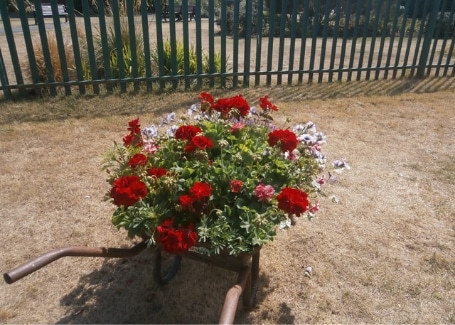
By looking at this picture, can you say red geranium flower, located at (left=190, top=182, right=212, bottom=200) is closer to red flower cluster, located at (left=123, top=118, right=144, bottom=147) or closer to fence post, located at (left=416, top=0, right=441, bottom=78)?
red flower cluster, located at (left=123, top=118, right=144, bottom=147)

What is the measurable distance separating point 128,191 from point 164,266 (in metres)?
0.95

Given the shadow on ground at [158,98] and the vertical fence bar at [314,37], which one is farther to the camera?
the vertical fence bar at [314,37]

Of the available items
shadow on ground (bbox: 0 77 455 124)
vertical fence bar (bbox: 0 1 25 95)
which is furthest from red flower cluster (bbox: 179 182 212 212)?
vertical fence bar (bbox: 0 1 25 95)

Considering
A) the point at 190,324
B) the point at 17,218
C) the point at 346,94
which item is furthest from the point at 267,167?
the point at 346,94

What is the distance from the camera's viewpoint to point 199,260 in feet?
6.19

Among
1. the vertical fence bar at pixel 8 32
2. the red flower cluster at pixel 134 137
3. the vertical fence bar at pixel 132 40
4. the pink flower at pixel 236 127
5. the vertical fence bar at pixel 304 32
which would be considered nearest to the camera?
the red flower cluster at pixel 134 137

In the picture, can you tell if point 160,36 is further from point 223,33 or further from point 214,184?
point 214,184

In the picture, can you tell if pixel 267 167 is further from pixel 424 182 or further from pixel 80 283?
pixel 424 182

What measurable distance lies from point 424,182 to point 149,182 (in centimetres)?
257

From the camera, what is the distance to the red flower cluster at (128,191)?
1577mm

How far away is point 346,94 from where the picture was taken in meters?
5.60

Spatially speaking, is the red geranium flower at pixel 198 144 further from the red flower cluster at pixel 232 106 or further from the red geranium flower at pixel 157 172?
the red flower cluster at pixel 232 106

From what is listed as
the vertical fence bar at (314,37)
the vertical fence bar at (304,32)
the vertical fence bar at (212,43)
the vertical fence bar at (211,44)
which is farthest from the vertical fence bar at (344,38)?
the vertical fence bar at (211,44)

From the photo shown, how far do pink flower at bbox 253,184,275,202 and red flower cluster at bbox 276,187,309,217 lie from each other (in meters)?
0.11
